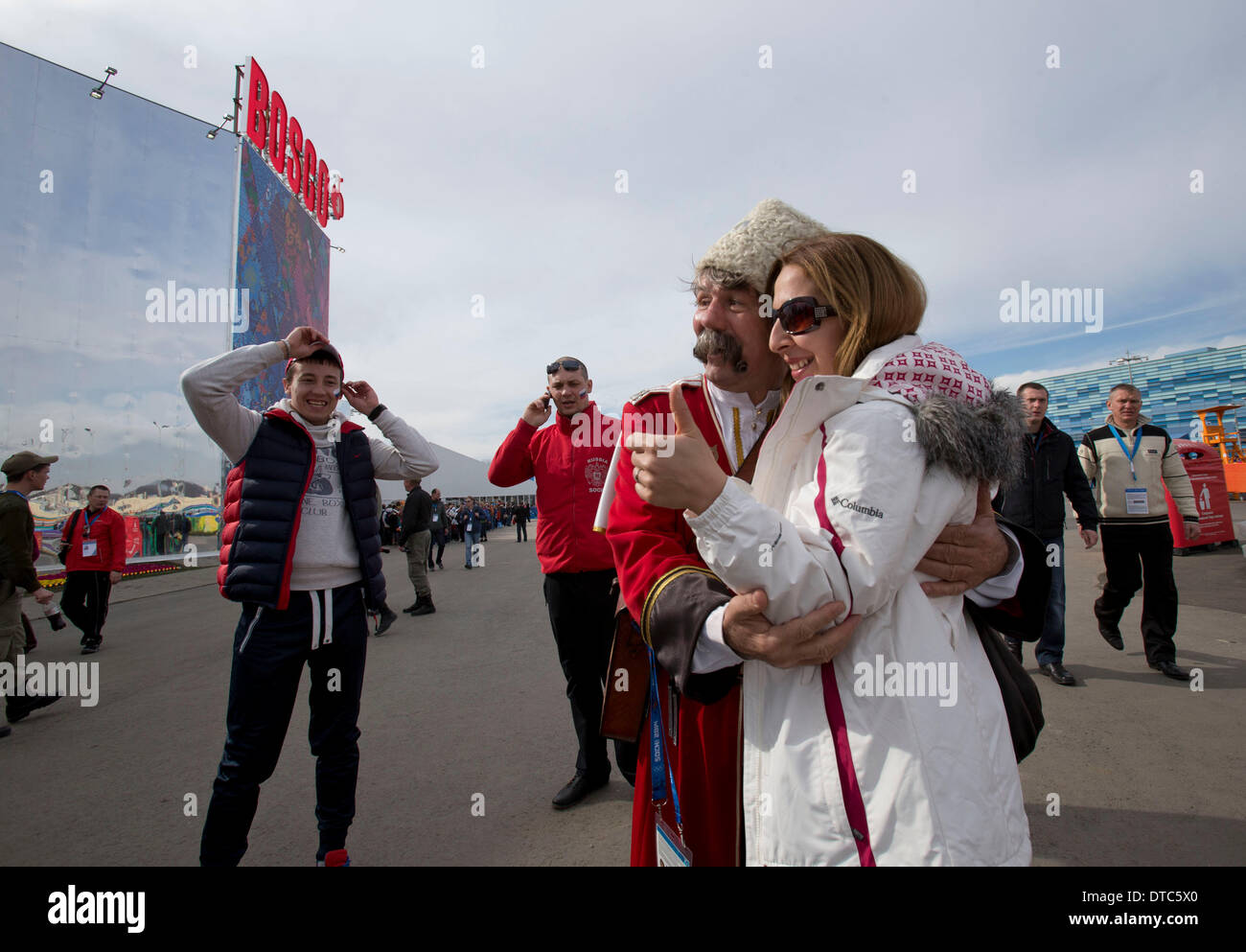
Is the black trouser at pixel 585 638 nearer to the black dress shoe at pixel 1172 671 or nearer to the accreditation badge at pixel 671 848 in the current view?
the accreditation badge at pixel 671 848

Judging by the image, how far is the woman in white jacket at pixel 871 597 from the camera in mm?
991

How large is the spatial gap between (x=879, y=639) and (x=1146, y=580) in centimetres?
530

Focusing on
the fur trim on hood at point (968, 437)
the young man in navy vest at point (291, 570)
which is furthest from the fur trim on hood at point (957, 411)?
the young man in navy vest at point (291, 570)

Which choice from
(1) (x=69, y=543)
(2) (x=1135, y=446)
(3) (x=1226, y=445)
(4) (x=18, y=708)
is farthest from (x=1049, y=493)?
(3) (x=1226, y=445)

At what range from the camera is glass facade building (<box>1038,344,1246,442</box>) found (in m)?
41.7

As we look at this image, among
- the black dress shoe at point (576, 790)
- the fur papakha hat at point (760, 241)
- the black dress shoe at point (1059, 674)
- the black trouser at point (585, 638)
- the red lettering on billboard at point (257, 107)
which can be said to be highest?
the red lettering on billboard at point (257, 107)

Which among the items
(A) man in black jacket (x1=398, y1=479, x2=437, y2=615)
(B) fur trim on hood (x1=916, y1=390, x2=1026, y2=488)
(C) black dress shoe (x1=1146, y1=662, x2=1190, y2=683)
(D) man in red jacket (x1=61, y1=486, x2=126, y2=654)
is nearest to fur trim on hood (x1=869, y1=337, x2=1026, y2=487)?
(B) fur trim on hood (x1=916, y1=390, x2=1026, y2=488)

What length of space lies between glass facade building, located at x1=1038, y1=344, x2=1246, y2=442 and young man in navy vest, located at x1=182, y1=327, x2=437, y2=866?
154 ft

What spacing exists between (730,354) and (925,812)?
1092 mm

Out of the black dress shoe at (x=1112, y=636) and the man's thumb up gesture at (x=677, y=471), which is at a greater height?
the man's thumb up gesture at (x=677, y=471)

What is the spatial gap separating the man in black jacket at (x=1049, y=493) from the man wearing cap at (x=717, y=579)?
4170 millimetres

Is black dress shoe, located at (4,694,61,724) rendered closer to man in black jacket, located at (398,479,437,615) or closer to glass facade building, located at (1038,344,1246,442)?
man in black jacket, located at (398,479,437,615)

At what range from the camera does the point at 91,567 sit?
7.26m
